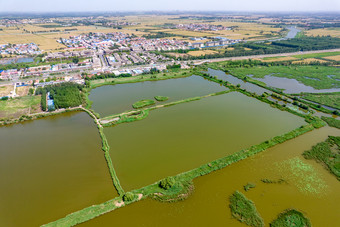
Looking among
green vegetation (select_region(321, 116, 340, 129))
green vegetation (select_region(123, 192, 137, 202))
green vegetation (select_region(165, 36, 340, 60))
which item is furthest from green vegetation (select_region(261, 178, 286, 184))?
green vegetation (select_region(165, 36, 340, 60))

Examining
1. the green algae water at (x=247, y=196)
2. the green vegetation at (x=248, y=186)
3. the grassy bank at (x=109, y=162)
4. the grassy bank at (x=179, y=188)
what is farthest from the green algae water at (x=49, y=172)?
the green vegetation at (x=248, y=186)

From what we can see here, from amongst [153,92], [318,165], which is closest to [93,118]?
[153,92]

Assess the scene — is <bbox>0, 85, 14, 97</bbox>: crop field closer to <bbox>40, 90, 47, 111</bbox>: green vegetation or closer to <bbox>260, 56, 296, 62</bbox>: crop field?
<bbox>40, 90, 47, 111</bbox>: green vegetation

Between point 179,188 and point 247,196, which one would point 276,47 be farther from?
point 179,188

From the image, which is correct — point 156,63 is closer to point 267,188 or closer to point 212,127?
point 212,127

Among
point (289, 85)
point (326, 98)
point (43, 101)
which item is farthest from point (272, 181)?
point (43, 101)

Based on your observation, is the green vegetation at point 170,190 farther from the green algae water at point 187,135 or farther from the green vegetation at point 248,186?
the green vegetation at point 248,186
